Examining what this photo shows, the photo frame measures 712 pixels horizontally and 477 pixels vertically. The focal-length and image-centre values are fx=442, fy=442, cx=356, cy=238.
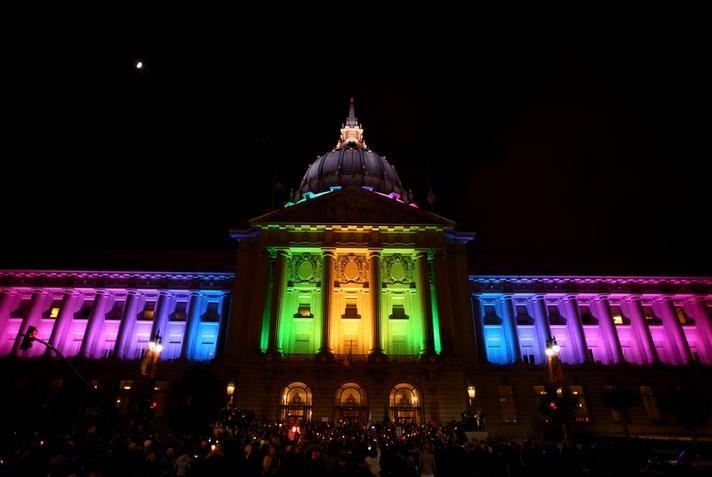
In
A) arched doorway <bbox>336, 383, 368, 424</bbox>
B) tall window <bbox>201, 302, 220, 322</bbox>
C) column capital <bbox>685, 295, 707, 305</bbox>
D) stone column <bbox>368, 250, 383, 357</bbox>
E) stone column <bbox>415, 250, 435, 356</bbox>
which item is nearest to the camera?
arched doorway <bbox>336, 383, 368, 424</bbox>

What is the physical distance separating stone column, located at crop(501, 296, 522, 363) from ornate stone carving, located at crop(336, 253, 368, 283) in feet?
56.7

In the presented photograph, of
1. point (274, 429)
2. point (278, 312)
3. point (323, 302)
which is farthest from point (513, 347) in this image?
point (274, 429)

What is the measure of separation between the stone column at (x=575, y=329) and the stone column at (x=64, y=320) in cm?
5617

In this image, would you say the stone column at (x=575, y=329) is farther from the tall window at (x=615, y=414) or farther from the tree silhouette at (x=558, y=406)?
the tree silhouette at (x=558, y=406)

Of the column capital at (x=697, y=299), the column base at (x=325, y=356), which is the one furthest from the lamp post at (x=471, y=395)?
the column capital at (x=697, y=299)

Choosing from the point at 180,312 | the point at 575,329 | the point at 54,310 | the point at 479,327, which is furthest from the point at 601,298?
the point at 54,310

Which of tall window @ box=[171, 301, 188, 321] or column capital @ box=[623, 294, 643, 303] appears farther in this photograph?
column capital @ box=[623, 294, 643, 303]

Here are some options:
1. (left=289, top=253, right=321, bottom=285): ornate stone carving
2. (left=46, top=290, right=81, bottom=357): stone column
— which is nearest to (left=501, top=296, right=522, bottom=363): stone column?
(left=289, top=253, right=321, bottom=285): ornate stone carving

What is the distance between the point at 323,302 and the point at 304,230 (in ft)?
28.5

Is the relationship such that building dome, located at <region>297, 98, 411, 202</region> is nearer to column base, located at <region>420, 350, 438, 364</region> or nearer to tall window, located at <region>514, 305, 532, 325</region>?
tall window, located at <region>514, 305, 532, 325</region>

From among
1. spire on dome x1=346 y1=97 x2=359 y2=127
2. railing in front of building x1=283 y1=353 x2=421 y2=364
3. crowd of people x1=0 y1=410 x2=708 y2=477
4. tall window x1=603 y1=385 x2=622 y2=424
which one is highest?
spire on dome x1=346 y1=97 x2=359 y2=127

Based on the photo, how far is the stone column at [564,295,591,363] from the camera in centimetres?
4840

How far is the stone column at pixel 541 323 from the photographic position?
49.5m

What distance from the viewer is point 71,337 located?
49.3 m
